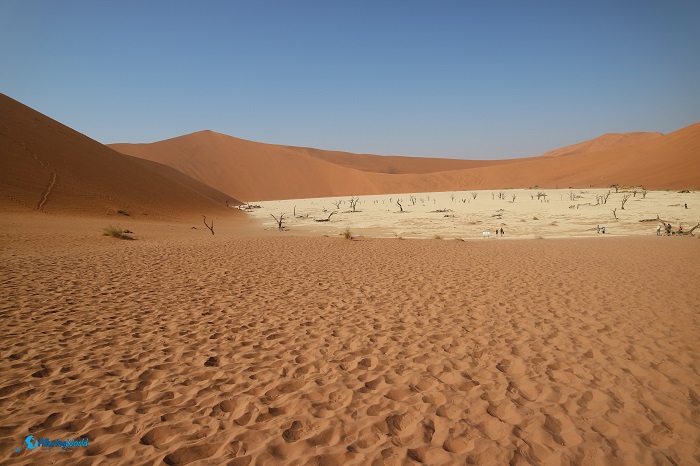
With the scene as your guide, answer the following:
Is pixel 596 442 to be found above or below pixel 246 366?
below

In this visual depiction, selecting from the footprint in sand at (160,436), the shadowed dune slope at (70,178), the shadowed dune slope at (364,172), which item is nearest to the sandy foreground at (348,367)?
the footprint in sand at (160,436)

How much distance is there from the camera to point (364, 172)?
81.1 meters

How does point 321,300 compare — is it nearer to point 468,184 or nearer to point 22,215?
point 22,215

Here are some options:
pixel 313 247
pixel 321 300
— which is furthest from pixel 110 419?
pixel 313 247

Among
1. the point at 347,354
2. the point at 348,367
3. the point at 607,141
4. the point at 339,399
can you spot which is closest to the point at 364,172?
the point at 347,354

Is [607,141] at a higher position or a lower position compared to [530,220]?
higher

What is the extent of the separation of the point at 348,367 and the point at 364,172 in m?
78.3

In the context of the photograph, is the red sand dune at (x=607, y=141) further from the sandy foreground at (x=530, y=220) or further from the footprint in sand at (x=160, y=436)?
the footprint in sand at (x=160, y=436)

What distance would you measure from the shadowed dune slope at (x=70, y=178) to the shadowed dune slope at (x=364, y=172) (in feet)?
122

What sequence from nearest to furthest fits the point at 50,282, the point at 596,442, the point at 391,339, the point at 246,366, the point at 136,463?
the point at 136,463 < the point at 596,442 < the point at 246,366 < the point at 391,339 < the point at 50,282

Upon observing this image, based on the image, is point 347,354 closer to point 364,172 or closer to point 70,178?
point 70,178

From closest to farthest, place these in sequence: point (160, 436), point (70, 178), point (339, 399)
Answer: point (160, 436), point (339, 399), point (70, 178)

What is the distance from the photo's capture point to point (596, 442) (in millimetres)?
3057

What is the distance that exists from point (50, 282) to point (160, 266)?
2.53 m
